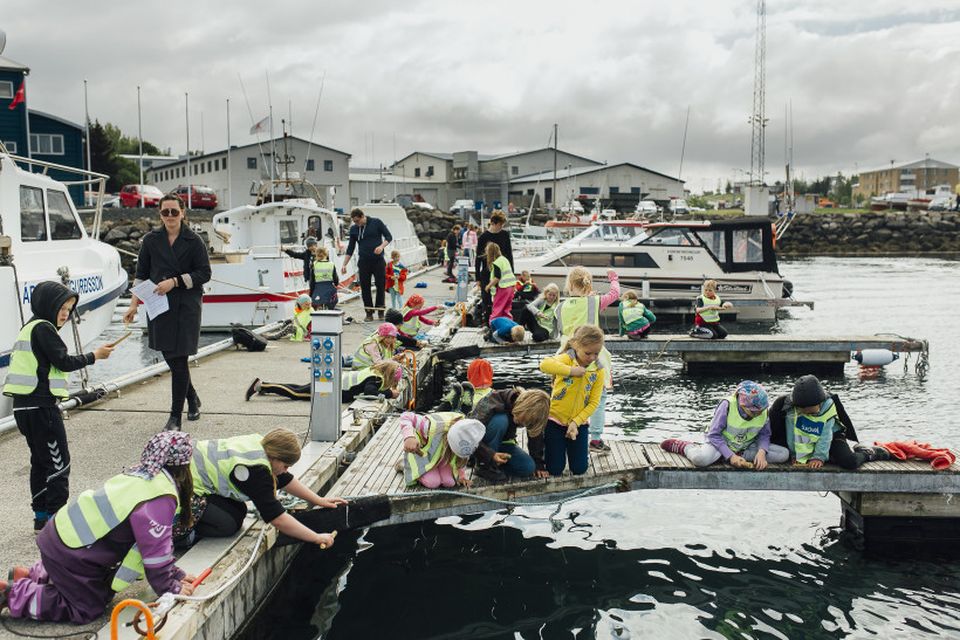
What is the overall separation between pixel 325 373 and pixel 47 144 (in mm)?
41289

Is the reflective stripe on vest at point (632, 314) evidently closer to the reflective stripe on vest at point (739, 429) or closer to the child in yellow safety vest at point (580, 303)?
the child in yellow safety vest at point (580, 303)

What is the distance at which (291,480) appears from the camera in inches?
208

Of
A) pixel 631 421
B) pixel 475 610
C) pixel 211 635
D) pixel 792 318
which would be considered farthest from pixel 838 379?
pixel 211 635

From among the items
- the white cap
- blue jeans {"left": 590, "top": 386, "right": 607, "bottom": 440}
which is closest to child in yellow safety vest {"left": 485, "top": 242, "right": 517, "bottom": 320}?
blue jeans {"left": 590, "top": 386, "right": 607, "bottom": 440}

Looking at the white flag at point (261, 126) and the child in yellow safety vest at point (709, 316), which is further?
the white flag at point (261, 126)

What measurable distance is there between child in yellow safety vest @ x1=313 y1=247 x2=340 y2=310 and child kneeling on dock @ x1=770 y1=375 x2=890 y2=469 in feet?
31.3

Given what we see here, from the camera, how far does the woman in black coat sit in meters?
7.20

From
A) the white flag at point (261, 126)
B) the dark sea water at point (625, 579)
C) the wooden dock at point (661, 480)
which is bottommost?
the dark sea water at point (625, 579)

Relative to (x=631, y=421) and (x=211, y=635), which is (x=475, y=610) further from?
(x=631, y=421)

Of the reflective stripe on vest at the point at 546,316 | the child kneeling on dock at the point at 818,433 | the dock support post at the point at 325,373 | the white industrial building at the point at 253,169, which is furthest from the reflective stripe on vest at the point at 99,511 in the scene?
the white industrial building at the point at 253,169

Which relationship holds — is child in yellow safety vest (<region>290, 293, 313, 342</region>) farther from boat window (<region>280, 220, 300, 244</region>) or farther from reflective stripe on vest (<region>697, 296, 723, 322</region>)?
boat window (<region>280, 220, 300, 244</region>)

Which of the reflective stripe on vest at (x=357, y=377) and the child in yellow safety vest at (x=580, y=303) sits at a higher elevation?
the child in yellow safety vest at (x=580, y=303)

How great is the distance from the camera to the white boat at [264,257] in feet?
62.3

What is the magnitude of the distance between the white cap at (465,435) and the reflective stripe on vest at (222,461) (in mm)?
1483
